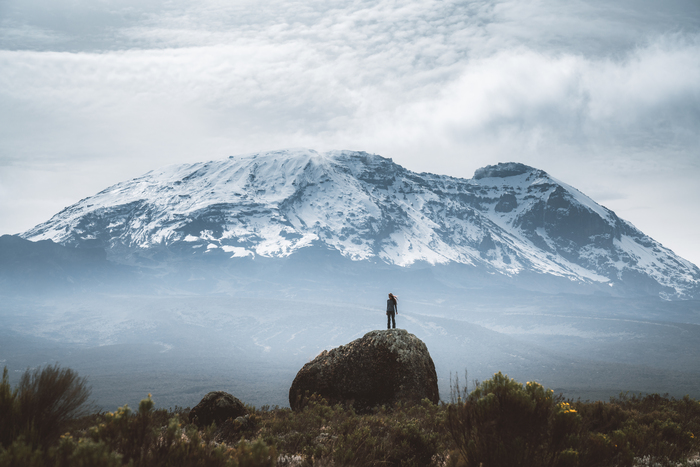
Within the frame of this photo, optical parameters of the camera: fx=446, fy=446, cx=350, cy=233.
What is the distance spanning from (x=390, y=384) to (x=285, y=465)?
9.02 m

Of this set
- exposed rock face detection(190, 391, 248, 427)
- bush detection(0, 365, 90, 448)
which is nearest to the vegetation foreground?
bush detection(0, 365, 90, 448)

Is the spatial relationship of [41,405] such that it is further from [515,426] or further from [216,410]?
[515,426]

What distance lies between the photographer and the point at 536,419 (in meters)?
6.56

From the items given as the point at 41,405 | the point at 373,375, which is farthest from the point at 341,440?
the point at 373,375

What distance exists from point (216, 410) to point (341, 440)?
4821 millimetres

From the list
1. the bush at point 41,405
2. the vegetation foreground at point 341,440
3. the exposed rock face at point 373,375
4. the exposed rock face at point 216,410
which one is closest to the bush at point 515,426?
→ the vegetation foreground at point 341,440

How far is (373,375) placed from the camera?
15.7 m

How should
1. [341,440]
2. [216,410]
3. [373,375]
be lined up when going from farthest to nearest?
[373,375]
[216,410]
[341,440]

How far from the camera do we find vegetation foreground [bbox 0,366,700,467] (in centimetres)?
519

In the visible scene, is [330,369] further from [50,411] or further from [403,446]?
[50,411]

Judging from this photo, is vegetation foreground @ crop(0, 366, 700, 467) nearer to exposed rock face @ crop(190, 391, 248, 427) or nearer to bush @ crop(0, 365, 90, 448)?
bush @ crop(0, 365, 90, 448)

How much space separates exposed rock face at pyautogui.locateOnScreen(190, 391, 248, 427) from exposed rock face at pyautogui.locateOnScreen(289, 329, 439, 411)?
3.38 metres

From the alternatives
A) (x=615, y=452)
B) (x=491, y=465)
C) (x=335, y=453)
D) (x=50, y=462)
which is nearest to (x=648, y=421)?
(x=615, y=452)

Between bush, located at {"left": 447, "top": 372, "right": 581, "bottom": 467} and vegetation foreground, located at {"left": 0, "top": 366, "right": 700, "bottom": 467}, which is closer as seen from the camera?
vegetation foreground, located at {"left": 0, "top": 366, "right": 700, "bottom": 467}
